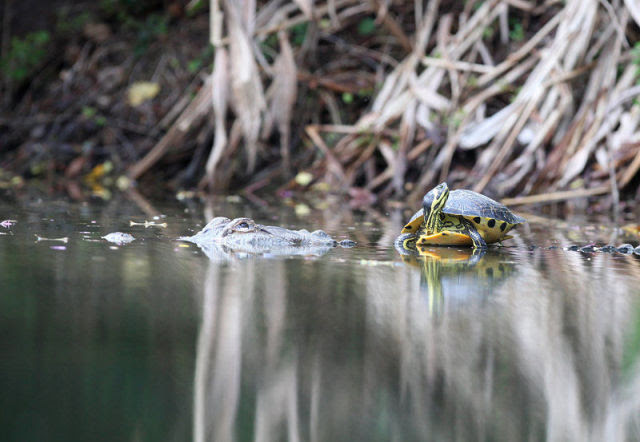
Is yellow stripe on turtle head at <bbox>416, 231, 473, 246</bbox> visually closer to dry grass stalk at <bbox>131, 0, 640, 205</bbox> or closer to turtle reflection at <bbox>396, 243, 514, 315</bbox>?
turtle reflection at <bbox>396, 243, 514, 315</bbox>

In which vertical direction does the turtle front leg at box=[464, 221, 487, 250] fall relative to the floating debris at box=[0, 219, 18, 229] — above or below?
below

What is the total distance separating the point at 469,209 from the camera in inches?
181

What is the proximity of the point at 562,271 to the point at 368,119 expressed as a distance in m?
6.14

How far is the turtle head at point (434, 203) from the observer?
4.52m

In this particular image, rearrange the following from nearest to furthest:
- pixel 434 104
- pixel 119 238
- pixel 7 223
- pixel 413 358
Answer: pixel 413 358, pixel 119 238, pixel 7 223, pixel 434 104

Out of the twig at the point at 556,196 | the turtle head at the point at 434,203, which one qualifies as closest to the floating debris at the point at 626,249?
the turtle head at the point at 434,203

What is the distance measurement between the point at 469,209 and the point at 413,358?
2.66m

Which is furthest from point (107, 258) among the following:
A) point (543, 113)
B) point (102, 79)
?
point (102, 79)

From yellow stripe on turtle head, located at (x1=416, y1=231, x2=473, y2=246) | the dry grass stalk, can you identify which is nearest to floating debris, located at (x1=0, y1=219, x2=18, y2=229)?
yellow stripe on turtle head, located at (x1=416, y1=231, x2=473, y2=246)

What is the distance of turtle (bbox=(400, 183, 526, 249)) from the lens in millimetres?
4566

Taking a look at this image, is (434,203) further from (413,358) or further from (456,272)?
(413,358)

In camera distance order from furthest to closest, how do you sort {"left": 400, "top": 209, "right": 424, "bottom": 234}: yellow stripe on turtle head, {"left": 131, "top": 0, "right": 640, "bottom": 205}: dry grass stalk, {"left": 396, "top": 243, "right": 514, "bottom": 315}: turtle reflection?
{"left": 131, "top": 0, "right": 640, "bottom": 205}: dry grass stalk → {"left": 400, "top": 209, "right": 424, "bottom": 234}: yellow stripe on turtle head → {"left": 396, "top": 243, "right": 514, "bottom": 315}: turtle reflection

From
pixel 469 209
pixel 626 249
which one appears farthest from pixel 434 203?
pixel 626 249

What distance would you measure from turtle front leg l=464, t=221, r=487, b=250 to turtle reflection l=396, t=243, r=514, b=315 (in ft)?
0.11
